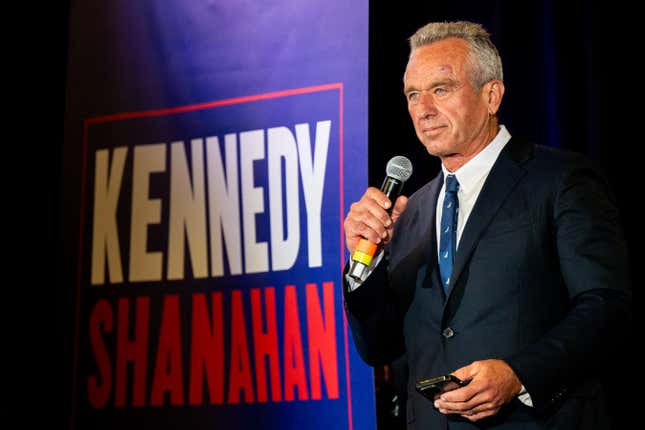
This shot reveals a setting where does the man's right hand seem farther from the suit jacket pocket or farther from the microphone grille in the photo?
the suit jacket pocket

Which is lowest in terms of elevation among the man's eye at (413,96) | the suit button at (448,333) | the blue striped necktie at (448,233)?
the suit button at (448,333)

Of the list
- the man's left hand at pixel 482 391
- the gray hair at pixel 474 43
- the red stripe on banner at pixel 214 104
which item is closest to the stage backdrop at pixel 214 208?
the red stripe on banner at pixel 214 104

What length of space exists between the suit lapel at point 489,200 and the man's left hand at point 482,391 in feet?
0.87

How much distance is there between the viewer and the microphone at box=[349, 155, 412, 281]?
5.86 feet

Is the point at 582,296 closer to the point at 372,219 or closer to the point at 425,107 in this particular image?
the point at 372,219

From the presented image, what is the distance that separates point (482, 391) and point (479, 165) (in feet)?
2.20

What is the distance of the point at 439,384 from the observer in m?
1.56

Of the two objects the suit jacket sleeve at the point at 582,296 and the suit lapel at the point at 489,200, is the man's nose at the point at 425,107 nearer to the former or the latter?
the suit lapel at the point at 489,200

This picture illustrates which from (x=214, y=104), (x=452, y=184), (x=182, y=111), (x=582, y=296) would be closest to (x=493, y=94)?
(x=452, y=184)

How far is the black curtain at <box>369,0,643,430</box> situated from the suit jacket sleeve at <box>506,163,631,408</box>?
88cm

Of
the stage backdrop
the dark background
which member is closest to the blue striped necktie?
the stage backdrop

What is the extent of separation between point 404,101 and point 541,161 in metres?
1.13

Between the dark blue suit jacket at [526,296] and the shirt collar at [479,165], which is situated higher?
the shirt collar at [479,165]

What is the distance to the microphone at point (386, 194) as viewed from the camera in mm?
1787
